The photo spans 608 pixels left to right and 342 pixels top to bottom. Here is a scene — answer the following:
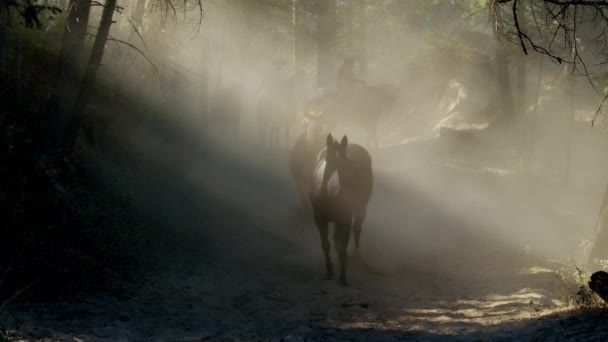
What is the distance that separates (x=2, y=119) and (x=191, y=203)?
19.2 ft

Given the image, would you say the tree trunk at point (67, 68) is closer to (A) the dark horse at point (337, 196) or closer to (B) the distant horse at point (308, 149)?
(A) the dark horse at point (337, 196)

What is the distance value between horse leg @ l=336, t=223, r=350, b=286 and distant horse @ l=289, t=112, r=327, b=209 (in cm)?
315

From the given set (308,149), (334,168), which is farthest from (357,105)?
(334,168)

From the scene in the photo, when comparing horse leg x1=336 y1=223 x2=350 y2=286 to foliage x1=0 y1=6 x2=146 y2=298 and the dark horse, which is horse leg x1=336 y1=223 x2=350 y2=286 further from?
foliage x1=0 y1=6 x2=146 y2=298

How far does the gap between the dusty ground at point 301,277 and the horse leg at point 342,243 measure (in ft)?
0.78

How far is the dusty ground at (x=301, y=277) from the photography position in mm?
6734

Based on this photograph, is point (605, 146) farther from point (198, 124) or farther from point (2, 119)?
point (2, 119)

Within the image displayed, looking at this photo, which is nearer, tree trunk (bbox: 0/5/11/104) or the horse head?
tree trunk (bbox: 0/5/11/104)

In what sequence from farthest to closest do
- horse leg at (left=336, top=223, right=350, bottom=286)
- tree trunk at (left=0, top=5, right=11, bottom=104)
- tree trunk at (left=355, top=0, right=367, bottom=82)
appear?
tree trunk at (left=355, top=0, right=367, bottom=82)
horse leg at (left=336, top=223, right=350, bottom=286)
tree trunk at (left=0, top=5, right=11, bottom=104)

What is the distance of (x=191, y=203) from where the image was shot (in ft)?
44.5

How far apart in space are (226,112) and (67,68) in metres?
14.8

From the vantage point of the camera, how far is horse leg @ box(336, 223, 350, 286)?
9.73 metres


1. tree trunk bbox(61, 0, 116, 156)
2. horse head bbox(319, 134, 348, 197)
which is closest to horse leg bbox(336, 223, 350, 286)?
horse head bbox(319, 134, 348, 197)

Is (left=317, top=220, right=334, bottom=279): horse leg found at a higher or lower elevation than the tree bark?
lower
